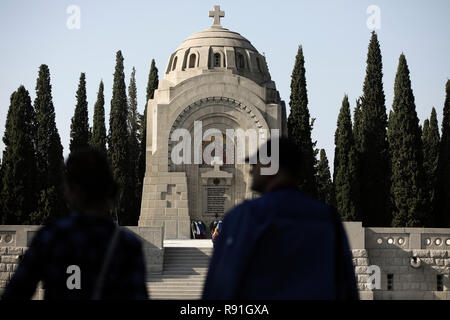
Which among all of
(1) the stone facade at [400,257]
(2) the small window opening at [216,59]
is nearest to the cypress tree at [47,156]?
(2) the small window opening at [216,59]

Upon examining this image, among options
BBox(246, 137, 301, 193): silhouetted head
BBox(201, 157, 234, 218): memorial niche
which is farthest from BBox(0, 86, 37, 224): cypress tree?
BBox(246, 137, 301, 193): silhouetted head

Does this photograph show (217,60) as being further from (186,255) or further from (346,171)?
(186,255)

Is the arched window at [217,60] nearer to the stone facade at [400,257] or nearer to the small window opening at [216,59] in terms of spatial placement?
the small window opening at [216,59]

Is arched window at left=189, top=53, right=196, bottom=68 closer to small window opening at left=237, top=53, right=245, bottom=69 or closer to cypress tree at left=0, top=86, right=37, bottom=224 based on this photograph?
small window opening at left=237, top=53, right=245, bottom=69

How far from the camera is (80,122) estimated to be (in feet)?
132

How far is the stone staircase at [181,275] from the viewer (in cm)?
2056

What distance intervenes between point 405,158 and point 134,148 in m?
19.9

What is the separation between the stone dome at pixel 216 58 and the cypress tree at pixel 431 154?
959cm

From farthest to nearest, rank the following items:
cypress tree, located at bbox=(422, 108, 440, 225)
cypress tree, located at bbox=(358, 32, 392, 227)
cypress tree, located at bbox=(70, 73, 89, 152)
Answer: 1. cypress tree, located at bbox=(70, 73, 89, 152)
2. cypress tree, located at bbox=(358, 32, 392, 227)
3. cypress tree, located at bbox=(422, 108, 440, 225)

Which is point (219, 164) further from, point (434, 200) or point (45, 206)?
point (434, 200)

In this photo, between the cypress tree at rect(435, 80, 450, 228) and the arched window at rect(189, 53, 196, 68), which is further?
the cypress tree at rect(435, 80, 450, 228)

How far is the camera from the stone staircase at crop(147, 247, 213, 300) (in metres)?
20.6

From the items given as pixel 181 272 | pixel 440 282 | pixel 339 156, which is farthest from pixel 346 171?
pixel 181 272

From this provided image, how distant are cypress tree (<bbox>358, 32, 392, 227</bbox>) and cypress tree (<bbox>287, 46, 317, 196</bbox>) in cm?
272
